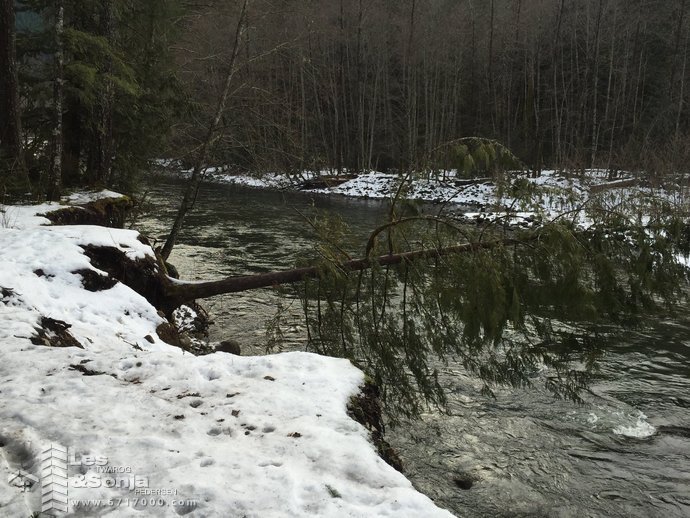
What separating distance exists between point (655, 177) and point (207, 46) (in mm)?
17211

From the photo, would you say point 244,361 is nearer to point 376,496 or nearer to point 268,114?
point 376,496

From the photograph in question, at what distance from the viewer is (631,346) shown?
7.55 metres

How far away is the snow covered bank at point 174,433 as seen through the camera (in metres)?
2.38

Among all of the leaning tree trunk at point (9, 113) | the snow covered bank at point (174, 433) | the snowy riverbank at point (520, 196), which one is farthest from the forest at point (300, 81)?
the snow covered bank at point (174, 433)

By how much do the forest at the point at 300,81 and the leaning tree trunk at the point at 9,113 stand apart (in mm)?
28

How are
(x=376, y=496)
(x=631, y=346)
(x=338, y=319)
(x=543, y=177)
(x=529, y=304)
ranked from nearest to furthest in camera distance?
(x=376, y=496), (x=529, y=304), (x=338, y=319), (x=631, y=346), (x=543, y=177)

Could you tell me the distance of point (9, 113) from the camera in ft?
31.3

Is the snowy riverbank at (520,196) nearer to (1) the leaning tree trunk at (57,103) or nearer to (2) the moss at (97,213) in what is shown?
(2) the moss at (97,213)

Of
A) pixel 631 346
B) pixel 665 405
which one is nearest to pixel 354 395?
pixel 665 405

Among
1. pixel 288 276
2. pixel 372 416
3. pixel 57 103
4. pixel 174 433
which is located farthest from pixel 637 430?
pixel 57 103

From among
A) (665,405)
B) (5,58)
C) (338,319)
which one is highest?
(5,58)

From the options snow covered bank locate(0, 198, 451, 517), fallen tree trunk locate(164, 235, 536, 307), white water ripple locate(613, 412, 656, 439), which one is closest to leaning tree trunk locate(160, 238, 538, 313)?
fallen tree trunk locate(164, 235, 536, 307)

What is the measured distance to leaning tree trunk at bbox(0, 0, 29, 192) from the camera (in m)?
9.27

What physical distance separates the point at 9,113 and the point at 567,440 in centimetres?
1119
